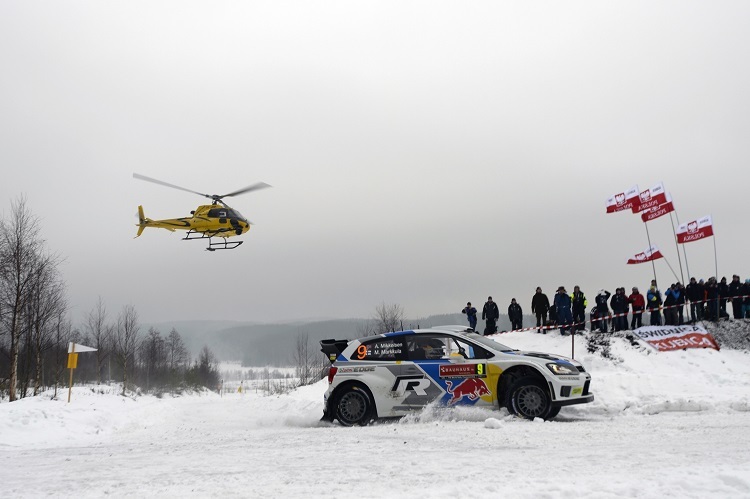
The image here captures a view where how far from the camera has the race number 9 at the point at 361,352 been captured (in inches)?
476

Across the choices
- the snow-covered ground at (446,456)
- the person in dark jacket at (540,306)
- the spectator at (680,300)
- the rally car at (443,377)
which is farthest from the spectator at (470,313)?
the rally car at (443,377)

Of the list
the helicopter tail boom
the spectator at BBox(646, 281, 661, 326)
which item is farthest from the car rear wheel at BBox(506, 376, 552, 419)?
the helicopter tail boom

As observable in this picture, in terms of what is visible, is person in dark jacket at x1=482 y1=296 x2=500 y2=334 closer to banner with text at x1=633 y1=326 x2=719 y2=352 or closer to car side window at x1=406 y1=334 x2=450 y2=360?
banner with text at x1=633 y1=326 x2=719 y2=352

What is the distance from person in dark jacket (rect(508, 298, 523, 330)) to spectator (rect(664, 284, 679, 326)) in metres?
5.00

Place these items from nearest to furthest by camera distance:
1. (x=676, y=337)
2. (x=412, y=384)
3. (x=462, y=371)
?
(x=462, y=371) → (x=412, y=384) → (x=676, y=337)

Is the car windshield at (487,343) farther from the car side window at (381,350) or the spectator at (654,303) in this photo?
the spectator at (654,303)

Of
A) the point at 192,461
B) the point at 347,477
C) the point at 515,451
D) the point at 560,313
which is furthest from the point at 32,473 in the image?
the point at 560,313

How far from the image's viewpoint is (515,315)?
23453 mm

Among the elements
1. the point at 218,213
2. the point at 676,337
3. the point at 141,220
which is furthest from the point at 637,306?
the point at 141,220

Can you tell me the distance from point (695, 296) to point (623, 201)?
5426mm

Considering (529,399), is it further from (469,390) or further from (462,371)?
(462,371)

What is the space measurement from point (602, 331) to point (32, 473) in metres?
17.9

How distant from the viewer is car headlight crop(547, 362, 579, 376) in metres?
10.9

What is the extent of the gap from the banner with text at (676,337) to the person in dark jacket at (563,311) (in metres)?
2.21
